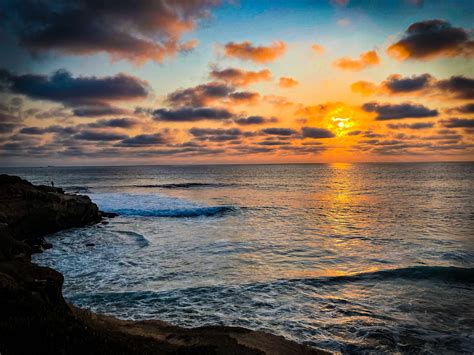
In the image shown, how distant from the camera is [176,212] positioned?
35.3 metres

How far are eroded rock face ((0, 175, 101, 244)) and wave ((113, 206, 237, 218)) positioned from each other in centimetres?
792

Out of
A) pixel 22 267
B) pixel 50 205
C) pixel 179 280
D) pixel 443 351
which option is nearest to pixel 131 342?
pixel 22 267

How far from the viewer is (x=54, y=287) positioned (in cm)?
736

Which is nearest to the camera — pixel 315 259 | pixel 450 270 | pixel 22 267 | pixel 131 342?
pixel 131 342

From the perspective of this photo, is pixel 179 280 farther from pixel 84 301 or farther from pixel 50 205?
pixel 50 205

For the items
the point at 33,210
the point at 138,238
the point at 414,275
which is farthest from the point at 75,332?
the point at 33,210

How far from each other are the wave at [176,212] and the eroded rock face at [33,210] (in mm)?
7917

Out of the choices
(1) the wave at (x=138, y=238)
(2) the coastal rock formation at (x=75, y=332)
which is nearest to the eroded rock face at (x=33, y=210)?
(1) the wave at (x=138, y=238)

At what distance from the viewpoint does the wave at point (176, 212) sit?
3412 centimetres

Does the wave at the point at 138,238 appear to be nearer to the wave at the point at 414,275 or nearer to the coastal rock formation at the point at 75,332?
the coastal rock formation at the point at 75,332

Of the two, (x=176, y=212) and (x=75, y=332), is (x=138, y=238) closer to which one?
(x=176, y=212)

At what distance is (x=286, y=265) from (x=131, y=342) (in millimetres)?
9866

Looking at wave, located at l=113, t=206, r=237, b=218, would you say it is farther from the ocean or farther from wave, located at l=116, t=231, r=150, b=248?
wave, located at l=116, t=231, r=150, b=248

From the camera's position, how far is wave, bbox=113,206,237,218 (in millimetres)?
34125
